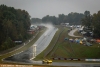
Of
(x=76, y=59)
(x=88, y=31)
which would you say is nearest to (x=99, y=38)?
(x=88, y=31)

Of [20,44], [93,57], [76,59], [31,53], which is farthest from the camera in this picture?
[20,44]

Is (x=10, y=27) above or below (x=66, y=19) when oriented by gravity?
above

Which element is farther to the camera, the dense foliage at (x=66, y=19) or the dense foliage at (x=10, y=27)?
the dense foliage at (x=66, y=19)

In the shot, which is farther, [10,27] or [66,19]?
[66,19]

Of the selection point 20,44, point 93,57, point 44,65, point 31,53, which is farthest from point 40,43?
point 44,65

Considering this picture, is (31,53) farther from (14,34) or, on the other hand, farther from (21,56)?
(14,34)

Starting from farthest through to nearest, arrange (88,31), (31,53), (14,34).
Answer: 1. (88,31)
2. (14,34)
3. (31,53)

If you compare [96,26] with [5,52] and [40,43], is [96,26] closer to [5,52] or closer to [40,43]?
[40,43]

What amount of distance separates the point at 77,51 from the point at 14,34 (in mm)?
19162

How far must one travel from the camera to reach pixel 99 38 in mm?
51781

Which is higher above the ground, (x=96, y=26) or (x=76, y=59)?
(x=96, y=26)

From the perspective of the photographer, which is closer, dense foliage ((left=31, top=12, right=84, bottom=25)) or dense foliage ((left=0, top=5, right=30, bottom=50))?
dense foliage ((left=0, top=5, right=30, bottom=50))

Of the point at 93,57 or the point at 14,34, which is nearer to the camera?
the point at 93,57

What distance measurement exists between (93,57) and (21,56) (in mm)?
12030
